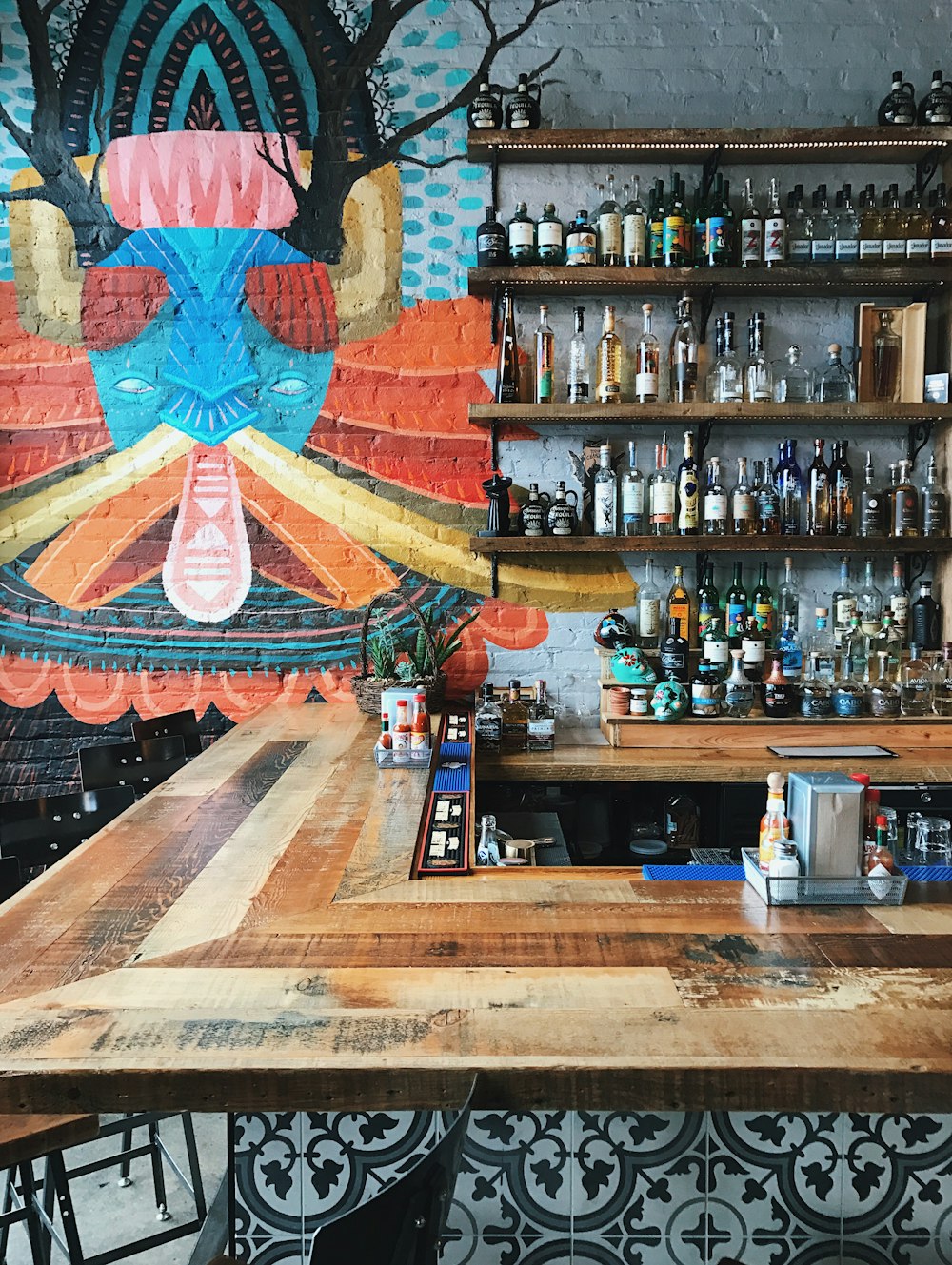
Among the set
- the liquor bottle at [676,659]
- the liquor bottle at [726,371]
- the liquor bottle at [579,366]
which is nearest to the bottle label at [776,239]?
the liquor bottle at [726,371]

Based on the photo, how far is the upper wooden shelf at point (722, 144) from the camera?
11.8ft

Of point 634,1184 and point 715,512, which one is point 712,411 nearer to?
point 715,512

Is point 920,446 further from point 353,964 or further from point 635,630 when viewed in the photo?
point 353,964

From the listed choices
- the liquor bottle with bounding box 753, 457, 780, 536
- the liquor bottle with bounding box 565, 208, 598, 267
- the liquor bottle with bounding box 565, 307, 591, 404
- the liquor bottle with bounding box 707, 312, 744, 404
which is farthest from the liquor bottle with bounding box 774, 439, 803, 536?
the liquor bottle with bounding box 565, 208, 598, 267

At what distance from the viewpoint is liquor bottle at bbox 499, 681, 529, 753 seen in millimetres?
3541

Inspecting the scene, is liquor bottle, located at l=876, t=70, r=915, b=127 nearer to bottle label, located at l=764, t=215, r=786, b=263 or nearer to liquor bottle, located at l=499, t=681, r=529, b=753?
bottle label, located at l=764, t=215, r=786, b=263

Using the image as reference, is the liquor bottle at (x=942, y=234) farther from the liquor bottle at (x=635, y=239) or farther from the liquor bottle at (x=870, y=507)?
the liquor bottle at (x=635, y=239)

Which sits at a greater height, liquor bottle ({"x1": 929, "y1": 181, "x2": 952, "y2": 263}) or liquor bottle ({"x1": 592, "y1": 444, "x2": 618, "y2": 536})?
liquor bottle ({"x1": 929, "y1": 181, "x2": 952, "y2": 263})

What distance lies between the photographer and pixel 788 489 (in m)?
3.79

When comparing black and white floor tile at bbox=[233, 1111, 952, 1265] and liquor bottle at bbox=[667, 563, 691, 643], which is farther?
liquor bottle at bbox=[667, 563, 691, 643]

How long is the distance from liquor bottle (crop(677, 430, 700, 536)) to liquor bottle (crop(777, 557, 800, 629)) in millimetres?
443

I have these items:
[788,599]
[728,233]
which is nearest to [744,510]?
[788,599]

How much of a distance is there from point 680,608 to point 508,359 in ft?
3.77

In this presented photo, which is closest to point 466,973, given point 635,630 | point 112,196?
point 635,630
